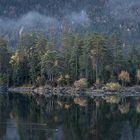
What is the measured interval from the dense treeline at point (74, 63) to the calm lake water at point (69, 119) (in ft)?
72.6

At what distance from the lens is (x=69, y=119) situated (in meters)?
66.5

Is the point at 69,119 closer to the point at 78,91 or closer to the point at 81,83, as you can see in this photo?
the point at 78,91

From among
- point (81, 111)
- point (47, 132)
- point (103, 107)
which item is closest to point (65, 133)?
point (47, 132)

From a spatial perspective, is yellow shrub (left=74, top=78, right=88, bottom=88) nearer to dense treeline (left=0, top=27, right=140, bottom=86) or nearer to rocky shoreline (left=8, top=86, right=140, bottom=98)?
rocky shoreline (left=8, top=86, right=140, bottom=98)

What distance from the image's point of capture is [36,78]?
122875 mm

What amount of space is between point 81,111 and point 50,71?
44.7 metres

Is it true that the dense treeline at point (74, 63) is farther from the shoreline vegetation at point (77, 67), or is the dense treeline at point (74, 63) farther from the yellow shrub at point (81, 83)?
the yellow shrub at point (81, 83)

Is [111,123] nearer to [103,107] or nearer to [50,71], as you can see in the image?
[103,107]

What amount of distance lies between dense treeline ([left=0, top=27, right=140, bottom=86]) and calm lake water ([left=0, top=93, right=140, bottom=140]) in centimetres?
2212

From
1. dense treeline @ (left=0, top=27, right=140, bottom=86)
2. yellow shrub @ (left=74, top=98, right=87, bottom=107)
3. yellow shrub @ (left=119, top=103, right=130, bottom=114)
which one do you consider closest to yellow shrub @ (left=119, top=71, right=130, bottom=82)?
dense treeline @ (left=0, top=27, right=140, bottom=86)

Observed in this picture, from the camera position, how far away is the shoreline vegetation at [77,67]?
116 m

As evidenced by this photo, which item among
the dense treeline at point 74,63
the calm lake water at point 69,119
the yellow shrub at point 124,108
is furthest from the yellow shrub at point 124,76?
the yellow shrub at point 124,108

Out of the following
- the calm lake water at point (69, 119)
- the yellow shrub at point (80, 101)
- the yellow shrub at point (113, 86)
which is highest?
the yellow shrub at point (113, 86)

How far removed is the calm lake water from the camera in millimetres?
53250
